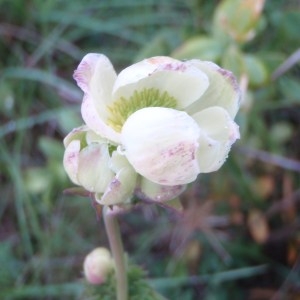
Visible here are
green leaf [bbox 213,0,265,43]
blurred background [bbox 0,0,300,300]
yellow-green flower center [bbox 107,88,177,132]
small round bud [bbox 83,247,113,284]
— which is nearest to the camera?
yellow-green flower center [bbox 107,88,177,132]

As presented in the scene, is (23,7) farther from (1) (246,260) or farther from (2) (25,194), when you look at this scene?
(1) (246,260)

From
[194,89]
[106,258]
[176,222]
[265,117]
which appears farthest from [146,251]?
[194,89]

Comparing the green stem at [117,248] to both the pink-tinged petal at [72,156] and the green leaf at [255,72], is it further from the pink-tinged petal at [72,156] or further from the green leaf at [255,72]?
the green leaf at [255,72]

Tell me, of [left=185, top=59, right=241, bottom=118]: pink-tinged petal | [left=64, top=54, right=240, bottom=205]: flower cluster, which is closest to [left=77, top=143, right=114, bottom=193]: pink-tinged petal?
[left=64, top=54, right=240, bottom=205]: flower cluster

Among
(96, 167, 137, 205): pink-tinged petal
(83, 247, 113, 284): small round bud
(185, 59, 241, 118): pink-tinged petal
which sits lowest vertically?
(83, 247, 113, 284): small round bud

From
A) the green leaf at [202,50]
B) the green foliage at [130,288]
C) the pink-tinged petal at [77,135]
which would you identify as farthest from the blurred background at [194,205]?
the pink-tinged petal at [77,135]

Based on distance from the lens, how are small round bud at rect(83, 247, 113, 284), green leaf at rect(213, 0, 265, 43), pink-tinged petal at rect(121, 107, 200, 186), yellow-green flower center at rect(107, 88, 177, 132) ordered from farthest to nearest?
green leaf at rect(213, 0, 265, 43)
small round bud at rect(83, 247, 113, 284)
yellow-green flower center at rect(107, 88, 177, 132)
pink-tinged petal at rect(121, 107, 200, 186)

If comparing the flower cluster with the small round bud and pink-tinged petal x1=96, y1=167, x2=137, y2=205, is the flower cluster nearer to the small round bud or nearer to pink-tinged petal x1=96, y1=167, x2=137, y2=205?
pink-tinged petal x1=96, y1=167, x2=137, y2=205

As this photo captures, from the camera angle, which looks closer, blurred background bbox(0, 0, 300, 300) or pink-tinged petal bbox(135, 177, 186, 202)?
pink-tinged petal bbox(135, 177, 186, 202)

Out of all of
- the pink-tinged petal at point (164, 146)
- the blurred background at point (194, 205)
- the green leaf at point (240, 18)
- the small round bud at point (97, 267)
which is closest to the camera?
the pink-tinged petal at point (164, 146)

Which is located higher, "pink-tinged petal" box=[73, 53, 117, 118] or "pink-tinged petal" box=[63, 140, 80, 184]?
"pink-tinged petal" box=[73, 53, 117, 118]
